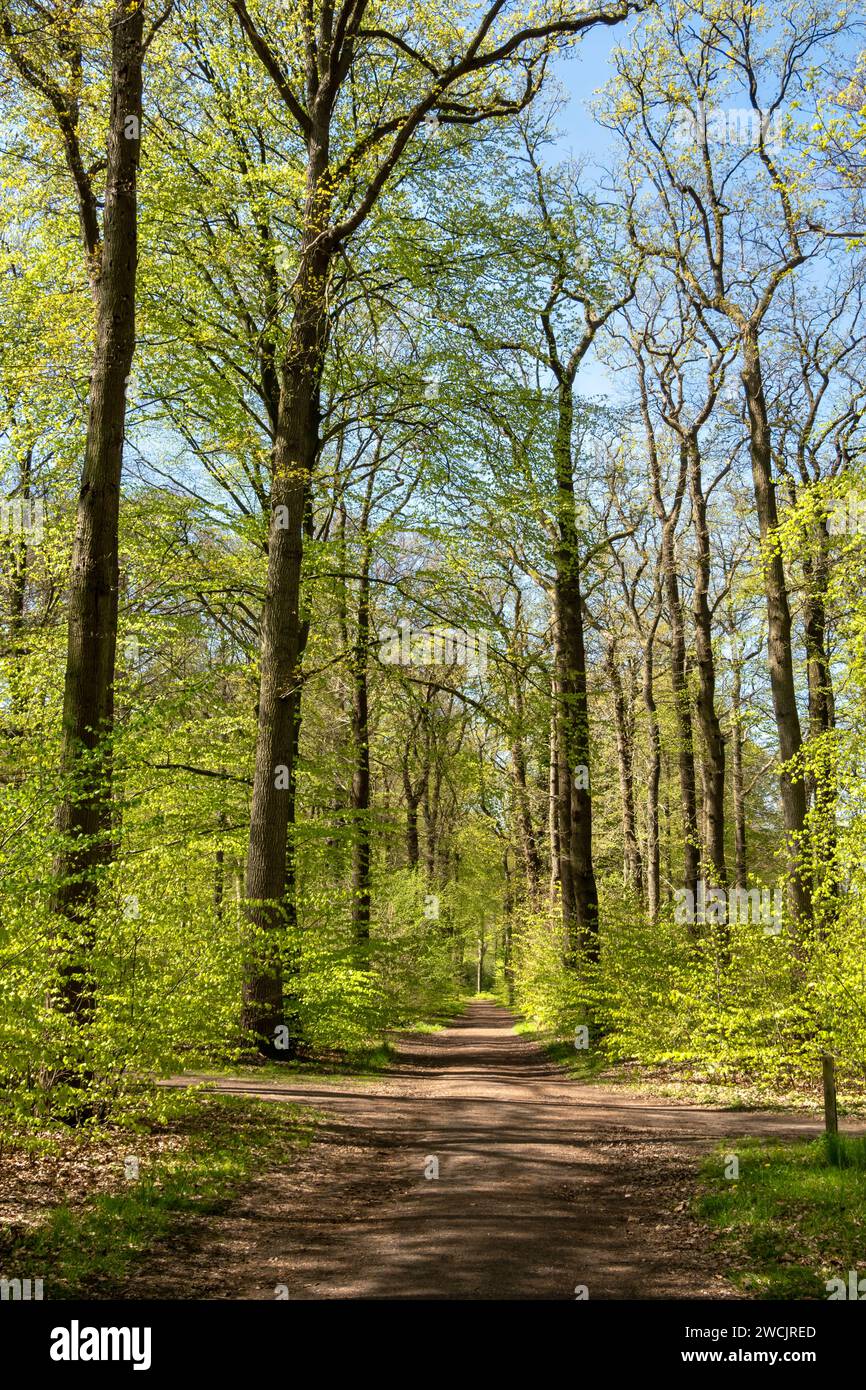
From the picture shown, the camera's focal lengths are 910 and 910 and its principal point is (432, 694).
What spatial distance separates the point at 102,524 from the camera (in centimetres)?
820

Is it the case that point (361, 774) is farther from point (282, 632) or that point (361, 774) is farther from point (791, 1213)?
point (791, 1213)

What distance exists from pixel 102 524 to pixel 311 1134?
6.19 meters

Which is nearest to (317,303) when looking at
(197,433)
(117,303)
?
(117,303)

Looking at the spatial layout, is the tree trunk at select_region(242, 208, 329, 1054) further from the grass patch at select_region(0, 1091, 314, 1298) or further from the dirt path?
the grass patch at select_region(0, 1091, 314, 1298)

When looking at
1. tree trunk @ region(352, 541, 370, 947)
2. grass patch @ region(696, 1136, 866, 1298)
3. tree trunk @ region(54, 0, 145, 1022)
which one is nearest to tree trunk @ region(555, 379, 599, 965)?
tree trunk @ region(352, 541, 370, 947)

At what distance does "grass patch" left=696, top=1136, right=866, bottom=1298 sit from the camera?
514 cm

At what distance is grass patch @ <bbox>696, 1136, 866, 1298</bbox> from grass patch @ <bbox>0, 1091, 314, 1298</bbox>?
138 inches

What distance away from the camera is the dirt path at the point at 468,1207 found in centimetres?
504

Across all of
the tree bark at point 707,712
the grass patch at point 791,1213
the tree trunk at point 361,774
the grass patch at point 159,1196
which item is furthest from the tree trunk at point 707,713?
the grass patch at point 159,1196

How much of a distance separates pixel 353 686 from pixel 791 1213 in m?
12.9

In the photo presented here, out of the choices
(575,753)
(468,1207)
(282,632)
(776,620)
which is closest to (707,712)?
(776,620)

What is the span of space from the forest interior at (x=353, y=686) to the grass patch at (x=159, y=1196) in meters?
0.04

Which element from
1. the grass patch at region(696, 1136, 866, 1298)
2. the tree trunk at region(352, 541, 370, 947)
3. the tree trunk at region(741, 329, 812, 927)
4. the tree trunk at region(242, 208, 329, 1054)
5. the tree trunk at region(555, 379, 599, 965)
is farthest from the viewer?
the tree trunk at region(555, 379, 599, 965)
